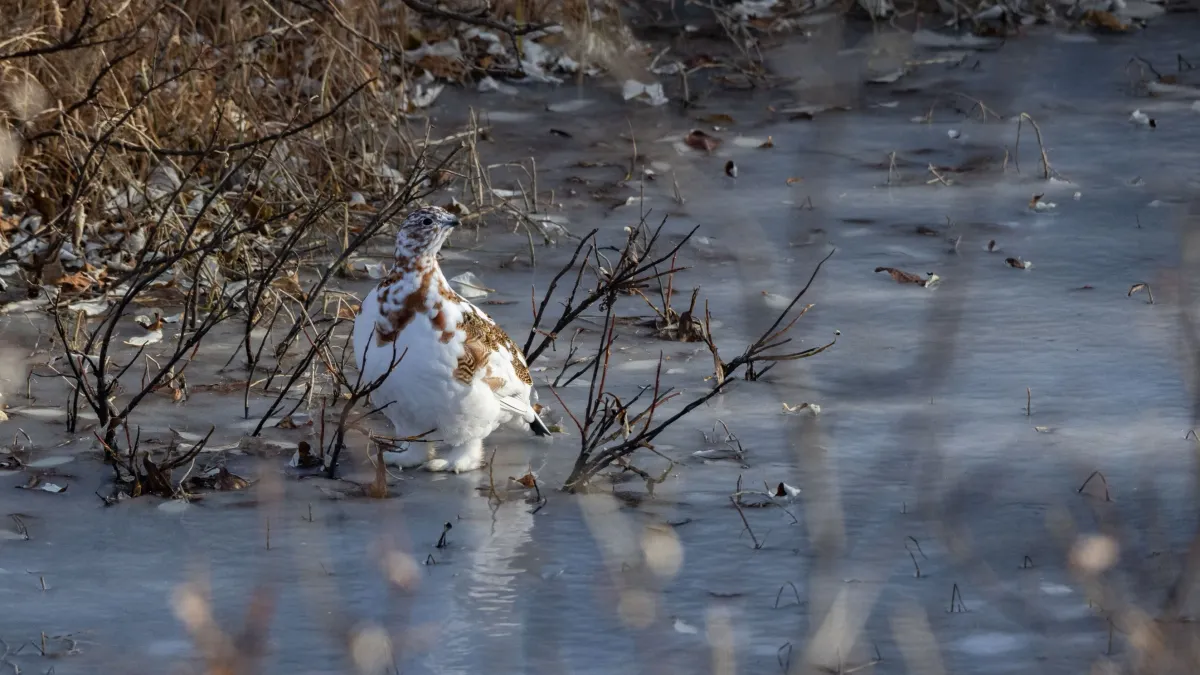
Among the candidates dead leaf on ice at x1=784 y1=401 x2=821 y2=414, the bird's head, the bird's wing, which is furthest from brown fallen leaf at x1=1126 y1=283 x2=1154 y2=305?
the bird's head

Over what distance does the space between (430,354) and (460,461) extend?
321 mm

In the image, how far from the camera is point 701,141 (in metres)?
7.06

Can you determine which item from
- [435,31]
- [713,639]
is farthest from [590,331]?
[435,31]

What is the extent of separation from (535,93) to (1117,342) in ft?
12.8

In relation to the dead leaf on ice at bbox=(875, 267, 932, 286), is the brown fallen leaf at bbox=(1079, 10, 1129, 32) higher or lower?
higher

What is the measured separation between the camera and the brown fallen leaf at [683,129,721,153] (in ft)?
23.1

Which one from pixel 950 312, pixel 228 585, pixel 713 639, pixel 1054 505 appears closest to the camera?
pixel 950 312

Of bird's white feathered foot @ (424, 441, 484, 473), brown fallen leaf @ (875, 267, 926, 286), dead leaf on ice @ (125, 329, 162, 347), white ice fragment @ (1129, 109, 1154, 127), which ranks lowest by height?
brown fallen leaf @ (875, 267, 926, 286)

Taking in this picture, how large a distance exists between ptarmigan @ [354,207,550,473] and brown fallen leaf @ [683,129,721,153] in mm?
3308

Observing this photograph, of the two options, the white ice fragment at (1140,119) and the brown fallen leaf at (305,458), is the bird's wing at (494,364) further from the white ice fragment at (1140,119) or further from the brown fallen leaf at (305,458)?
the white ice fragment at (1140,119)

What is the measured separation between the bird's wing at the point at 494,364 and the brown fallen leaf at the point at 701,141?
3194mm

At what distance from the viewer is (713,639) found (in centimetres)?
296

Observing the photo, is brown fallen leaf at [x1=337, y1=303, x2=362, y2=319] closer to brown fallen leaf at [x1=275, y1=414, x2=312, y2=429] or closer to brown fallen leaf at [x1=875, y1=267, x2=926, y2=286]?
brown fallen leaf at [x1=275, y1=414, x2=312, y2=429]

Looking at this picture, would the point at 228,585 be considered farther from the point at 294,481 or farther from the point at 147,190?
the point at 147,190
